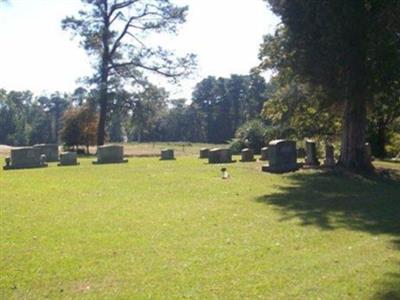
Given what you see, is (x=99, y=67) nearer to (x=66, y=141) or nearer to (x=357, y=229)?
(x=66, y=141)

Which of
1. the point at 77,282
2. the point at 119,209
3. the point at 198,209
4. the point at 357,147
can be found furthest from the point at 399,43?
the point at 77,282

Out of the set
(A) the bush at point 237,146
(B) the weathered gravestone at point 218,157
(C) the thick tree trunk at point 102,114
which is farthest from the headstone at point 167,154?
(A) the bush at point 237,146

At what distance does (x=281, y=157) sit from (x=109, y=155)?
404 inches

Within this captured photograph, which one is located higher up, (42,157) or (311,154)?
(311,154)

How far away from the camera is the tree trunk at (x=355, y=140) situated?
69.8 feet

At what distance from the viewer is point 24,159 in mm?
25891

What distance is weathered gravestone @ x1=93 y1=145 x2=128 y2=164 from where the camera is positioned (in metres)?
28.5

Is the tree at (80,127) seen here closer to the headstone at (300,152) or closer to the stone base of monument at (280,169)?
the headstone at (300,152)

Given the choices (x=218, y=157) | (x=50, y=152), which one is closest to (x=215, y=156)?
(x=218, y=157)

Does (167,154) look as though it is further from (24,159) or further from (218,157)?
(24,159)

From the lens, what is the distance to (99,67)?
4106 cm

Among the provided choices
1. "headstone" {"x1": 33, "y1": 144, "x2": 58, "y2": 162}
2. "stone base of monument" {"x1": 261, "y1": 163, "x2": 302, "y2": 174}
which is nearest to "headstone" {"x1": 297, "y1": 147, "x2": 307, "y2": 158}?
"stone base of monument" {"x1": 261, "y1": 163, "x2": 302, "y2": 174}

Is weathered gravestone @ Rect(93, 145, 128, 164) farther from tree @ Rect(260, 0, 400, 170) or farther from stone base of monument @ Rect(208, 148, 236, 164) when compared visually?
tree @ Rect(260, 0, 400, 170)

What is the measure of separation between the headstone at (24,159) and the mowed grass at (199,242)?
9.35 meters
